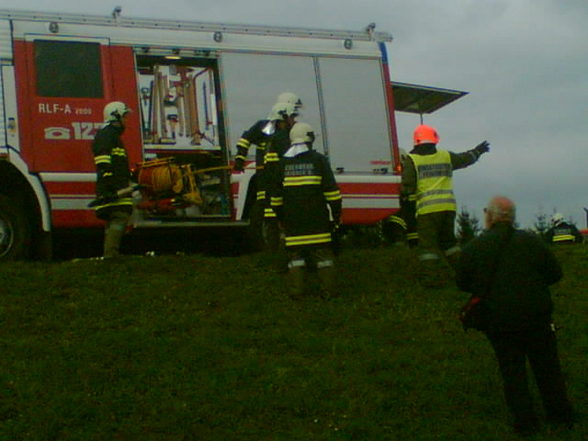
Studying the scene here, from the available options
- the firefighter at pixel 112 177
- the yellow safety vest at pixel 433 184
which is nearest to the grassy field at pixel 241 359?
the firefighter at pixel 112 177

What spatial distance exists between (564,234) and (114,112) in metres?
7.47

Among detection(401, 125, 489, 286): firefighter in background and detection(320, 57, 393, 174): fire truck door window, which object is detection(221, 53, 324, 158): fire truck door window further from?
detection(401, 125, 489, 286): firefighter in background

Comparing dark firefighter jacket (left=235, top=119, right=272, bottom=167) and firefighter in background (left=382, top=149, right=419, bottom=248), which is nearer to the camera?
dark firefighter jacket (left=235, top=119, right=272, bottom=167)

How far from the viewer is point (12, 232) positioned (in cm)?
1430

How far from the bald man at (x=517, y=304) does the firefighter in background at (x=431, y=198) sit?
168 inches

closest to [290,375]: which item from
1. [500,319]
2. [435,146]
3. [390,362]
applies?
[390,362]

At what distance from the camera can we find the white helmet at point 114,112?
1395 cm

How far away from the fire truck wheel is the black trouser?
280 inches

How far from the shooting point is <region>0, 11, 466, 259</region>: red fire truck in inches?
571

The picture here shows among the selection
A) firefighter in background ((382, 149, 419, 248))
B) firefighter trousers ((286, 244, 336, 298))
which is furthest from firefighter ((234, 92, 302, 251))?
firefighter in background ((382, 149, 419, 248))

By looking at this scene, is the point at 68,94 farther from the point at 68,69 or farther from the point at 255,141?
the point at 255,141

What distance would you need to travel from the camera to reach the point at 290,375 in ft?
32.0

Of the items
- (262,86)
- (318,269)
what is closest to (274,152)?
(318,269)

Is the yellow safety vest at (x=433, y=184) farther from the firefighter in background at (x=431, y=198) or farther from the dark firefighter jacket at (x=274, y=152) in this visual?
the dark firefighter jacket at (x=274, y=152)
